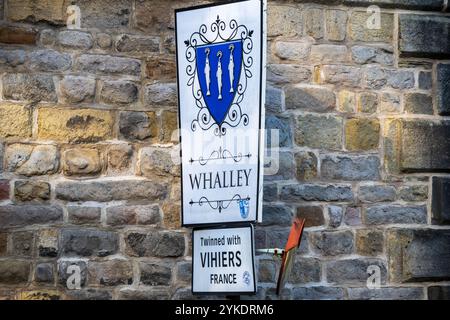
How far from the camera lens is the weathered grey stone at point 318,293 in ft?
25.2

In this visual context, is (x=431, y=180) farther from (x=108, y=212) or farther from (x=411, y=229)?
(x=108, y=212)

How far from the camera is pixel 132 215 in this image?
7.55m

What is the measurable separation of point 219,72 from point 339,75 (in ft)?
3.93

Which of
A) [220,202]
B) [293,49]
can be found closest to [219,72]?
[220,202]

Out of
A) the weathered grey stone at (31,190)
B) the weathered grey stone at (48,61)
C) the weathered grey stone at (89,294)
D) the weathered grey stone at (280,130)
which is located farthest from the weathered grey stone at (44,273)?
the weathered grey stone at (280,130)

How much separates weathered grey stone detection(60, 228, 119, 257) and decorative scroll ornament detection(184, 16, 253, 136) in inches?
38.3

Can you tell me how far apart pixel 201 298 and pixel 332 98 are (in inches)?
63.4

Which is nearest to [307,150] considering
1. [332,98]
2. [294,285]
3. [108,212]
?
[332,98]

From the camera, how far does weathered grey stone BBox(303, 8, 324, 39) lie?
25.9ft

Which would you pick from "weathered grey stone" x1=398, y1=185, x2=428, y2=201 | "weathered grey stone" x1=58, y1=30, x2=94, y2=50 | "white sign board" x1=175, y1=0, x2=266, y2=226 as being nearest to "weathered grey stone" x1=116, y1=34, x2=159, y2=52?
"weathered grey stone" x1=58, y1=30, x2=94, y2=50

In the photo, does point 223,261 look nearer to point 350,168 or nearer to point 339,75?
point 350,168

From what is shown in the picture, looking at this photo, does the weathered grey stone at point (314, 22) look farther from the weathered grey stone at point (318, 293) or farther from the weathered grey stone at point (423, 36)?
the weathered grey stone at point (318, 293)

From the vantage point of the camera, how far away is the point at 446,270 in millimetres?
7910

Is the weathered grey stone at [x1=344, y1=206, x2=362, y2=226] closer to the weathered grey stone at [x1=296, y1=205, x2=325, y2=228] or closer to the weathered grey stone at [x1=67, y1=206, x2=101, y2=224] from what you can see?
the weathered grey stone at [x1=296, y1=205, x2=325, y2=228]
